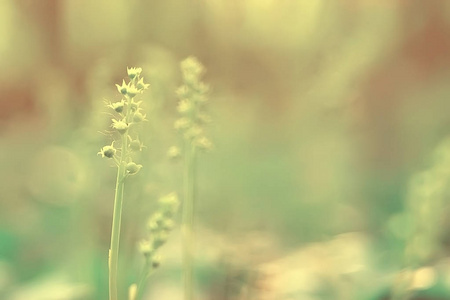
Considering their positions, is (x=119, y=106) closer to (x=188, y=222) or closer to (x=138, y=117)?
(x=138, y=117)

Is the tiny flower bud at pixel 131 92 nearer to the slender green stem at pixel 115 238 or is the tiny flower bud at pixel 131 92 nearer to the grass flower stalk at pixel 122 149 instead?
the grass flower stalk at pixel 122 149

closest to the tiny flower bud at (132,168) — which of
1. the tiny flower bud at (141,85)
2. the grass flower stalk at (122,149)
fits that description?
the grass flower stalk at (122,149)

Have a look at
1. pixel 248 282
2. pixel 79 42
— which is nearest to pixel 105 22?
pixel 79 42

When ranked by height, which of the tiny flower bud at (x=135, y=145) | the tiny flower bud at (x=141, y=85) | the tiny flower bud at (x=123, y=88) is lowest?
the tiny flower bud at (x=135, y=145)

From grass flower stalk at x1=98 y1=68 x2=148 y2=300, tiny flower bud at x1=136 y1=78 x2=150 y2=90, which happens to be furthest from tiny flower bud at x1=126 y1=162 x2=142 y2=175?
tiny flower bud at x1=136 y1=78 x2=150 y2=90

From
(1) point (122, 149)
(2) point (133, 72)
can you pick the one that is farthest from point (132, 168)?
(2) point (133, 72)

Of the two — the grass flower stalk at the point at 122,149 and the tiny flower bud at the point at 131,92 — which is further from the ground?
the tiny flower bud at the point at 131,92
